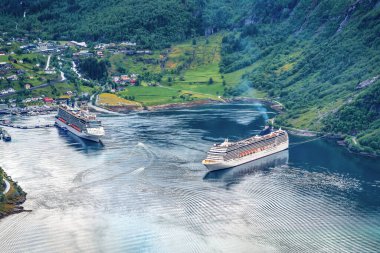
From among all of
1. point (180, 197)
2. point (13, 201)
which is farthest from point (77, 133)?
point (180, 197)

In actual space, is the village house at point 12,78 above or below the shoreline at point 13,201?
above

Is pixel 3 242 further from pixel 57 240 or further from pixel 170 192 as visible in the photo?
pixel 170 192

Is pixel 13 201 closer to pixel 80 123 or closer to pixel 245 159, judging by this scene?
pixel 245 159

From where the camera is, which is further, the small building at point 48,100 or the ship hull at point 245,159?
the small building at point 48,100

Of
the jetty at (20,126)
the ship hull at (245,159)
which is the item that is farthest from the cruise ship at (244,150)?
the jetty at (20,126)

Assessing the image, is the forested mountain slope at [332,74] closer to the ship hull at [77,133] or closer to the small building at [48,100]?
the ship hull at [77,133]

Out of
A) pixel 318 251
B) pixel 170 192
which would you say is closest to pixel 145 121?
pixel 170 192

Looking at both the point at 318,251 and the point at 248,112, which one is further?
the point at 248,112
